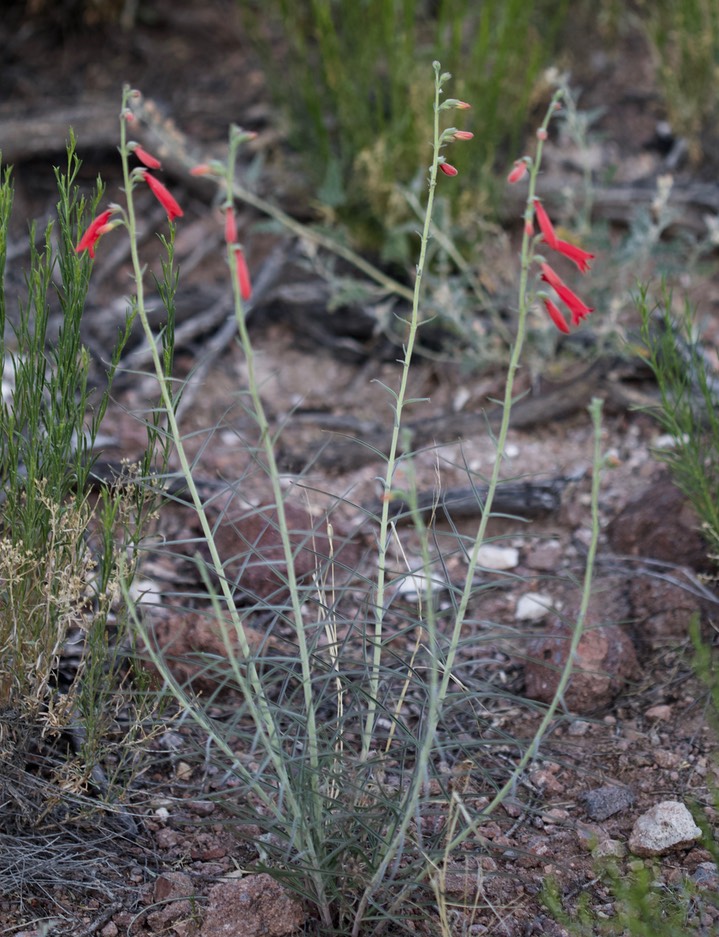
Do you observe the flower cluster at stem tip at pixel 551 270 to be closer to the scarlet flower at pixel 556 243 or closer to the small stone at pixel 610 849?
the scarlet flower at pixel 556 243

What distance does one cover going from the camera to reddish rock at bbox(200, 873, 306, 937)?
65.1 inches

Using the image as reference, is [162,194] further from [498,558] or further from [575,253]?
[498,558]

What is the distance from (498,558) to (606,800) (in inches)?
34.3

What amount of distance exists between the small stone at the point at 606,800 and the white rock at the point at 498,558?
810mm

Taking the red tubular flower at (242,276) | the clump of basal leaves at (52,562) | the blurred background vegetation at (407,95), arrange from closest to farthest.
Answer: the red tubular flower at (242,276) → the clump of basal leaves at (52,562) → the blurred background vegetation at (407,95)

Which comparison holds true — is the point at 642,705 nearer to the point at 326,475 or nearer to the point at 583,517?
the point at 583,517

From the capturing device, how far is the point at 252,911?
1668 millimetres

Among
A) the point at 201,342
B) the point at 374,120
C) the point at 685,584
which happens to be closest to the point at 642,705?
the point at 685,584

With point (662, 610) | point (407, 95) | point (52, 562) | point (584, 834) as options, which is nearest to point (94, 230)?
point (52, 562)

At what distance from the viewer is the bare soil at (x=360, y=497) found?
1.73 metres

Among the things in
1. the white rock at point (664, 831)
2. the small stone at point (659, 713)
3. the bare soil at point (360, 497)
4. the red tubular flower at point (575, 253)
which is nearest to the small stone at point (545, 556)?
the bare soil at point (360, 497)

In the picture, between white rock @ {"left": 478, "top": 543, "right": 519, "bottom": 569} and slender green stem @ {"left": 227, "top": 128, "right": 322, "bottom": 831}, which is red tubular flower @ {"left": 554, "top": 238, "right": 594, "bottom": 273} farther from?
white rock @ {"left": 478, "top": 543, "right": 519, "bottom": 569}

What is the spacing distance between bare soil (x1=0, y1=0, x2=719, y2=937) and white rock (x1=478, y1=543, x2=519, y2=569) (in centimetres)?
3

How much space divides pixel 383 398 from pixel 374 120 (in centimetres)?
126
